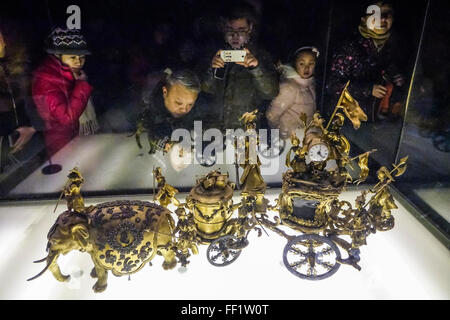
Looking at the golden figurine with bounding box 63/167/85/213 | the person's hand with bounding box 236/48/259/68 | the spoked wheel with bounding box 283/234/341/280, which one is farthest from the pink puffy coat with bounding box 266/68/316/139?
the golden figurine with bounding box 63/167/85/213

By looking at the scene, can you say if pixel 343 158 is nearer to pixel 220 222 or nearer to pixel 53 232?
pixel 220 222

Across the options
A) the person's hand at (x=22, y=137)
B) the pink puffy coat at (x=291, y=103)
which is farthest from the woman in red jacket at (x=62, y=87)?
the pink puffy coat at (x=291, y=103)

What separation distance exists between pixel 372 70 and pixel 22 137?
2.98 meters

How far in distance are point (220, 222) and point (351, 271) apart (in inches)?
35.8

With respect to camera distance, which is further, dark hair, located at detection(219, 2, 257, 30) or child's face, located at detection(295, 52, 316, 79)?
child's face, located at detection(295, 52, 316, 79)

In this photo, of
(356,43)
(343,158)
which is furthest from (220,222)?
(356,43)

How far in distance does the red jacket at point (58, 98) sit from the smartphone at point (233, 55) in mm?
1091

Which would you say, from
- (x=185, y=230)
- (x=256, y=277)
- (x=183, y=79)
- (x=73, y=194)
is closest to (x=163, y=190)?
(x=185, y=230)

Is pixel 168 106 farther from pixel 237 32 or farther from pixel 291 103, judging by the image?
pixel 291 103

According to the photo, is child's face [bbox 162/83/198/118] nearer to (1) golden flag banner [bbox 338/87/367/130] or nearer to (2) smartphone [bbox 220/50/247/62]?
(2) smartphone [bbox 220/50/247/62]

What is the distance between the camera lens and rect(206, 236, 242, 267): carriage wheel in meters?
2.04

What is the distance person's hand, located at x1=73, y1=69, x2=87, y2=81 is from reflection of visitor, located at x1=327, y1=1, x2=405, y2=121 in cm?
196

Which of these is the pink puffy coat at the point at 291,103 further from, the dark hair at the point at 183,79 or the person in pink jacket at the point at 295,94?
the dark hair at the point at 183,79
